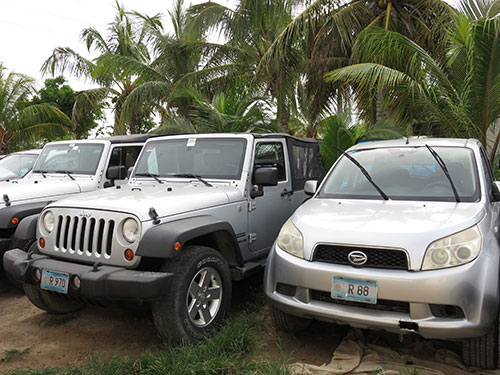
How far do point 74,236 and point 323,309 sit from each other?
6.93 feet

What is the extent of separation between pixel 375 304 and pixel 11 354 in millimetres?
2927

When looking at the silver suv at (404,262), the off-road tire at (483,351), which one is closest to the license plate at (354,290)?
the silver suv at (404,262)

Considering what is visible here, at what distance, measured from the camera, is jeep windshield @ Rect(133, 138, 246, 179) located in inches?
175

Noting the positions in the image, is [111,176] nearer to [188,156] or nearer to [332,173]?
[188,156]

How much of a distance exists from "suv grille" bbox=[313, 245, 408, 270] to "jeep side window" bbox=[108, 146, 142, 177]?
4208mm

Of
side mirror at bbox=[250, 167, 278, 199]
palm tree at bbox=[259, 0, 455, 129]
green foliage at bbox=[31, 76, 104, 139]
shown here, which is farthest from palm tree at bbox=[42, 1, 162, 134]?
side mirror at bbox=[250, 167, 278, 199]

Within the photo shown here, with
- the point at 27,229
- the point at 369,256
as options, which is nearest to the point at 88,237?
the point at 27,229

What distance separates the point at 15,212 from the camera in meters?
4.58

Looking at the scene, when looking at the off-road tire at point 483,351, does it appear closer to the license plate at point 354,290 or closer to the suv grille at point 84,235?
the license plate at point 354,290

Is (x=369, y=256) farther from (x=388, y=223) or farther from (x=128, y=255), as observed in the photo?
(x=128, y=255)

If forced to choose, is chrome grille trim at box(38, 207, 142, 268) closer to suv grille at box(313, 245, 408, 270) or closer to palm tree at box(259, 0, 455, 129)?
suv grille at box(313, 245, 408, 270)

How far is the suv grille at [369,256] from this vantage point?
9.36 feet

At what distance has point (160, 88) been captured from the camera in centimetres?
1480

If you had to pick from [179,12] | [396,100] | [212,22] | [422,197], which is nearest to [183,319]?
[422,197]
